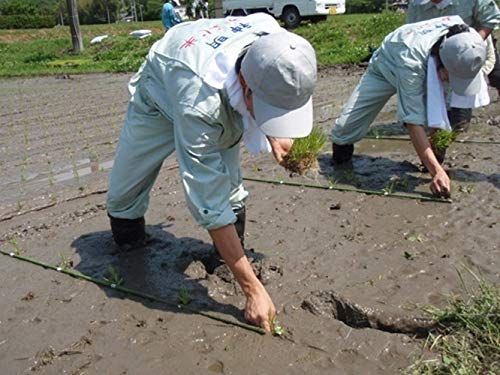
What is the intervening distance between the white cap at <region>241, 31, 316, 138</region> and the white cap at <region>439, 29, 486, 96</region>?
1.66 metres

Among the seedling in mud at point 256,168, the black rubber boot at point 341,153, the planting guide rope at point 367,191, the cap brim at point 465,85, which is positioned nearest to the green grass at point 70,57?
the seedling in mud at point 256,168

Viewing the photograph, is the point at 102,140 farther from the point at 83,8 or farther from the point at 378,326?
the point at 83,8

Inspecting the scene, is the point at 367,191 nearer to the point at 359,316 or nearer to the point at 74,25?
the point at 359,316

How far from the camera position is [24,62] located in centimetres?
1753

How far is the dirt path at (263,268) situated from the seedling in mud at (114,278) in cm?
6

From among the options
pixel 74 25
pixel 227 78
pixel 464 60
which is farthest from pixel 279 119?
pixel 74 25

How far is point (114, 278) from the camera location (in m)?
2.90

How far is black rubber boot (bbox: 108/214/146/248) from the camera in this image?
3.20 meters

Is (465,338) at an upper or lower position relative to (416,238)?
upper

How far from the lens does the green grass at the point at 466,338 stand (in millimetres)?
2072

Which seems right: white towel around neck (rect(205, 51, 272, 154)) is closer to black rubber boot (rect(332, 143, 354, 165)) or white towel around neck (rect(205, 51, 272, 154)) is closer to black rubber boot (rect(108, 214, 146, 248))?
black rubber boot (rect(108, 214, 146, 248))

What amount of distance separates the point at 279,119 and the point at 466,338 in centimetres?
110

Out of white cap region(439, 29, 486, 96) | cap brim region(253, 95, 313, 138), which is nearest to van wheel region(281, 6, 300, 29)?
white cap region(439, 29, 486, 96)

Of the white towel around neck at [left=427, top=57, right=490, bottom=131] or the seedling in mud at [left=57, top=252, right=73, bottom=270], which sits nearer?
the seedling in mud at [left=57, top=252, right=73, bottom=270]
